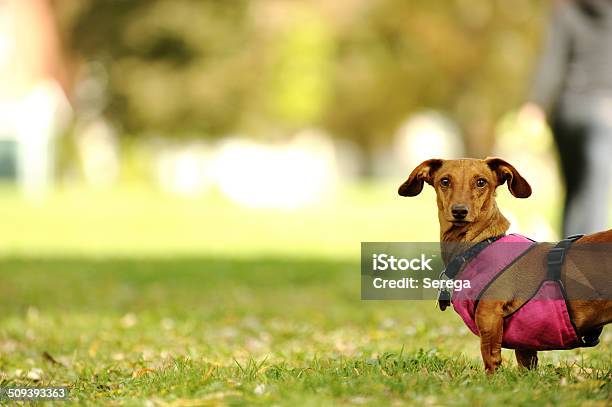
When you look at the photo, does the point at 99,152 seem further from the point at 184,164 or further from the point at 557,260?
the point at 557,260

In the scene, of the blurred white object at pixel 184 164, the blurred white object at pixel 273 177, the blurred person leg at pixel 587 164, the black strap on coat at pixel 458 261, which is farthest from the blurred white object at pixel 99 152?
the black strap on coat at pixel 458 261

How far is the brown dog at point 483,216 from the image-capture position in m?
4.28

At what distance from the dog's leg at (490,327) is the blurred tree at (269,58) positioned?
3239 centimetres

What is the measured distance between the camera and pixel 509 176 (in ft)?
14.6

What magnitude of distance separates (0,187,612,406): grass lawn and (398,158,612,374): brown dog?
0.23 m

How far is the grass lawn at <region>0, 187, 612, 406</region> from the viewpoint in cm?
424

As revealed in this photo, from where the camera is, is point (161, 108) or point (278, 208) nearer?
point (278, 208)

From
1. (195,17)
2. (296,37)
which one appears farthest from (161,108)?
(296,37)

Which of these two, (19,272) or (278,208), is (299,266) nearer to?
(19,272)

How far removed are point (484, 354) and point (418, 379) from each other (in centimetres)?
33

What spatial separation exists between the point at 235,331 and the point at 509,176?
11.1 feet

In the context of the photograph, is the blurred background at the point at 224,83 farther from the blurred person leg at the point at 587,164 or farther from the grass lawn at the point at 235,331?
the blurred person leg at the point at 587,164

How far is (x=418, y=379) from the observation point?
14.1ft

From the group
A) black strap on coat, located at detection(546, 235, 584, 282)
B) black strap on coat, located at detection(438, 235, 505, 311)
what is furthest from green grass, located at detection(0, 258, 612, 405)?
black strap on coat, located at detection(546, 235, 584, 282)
